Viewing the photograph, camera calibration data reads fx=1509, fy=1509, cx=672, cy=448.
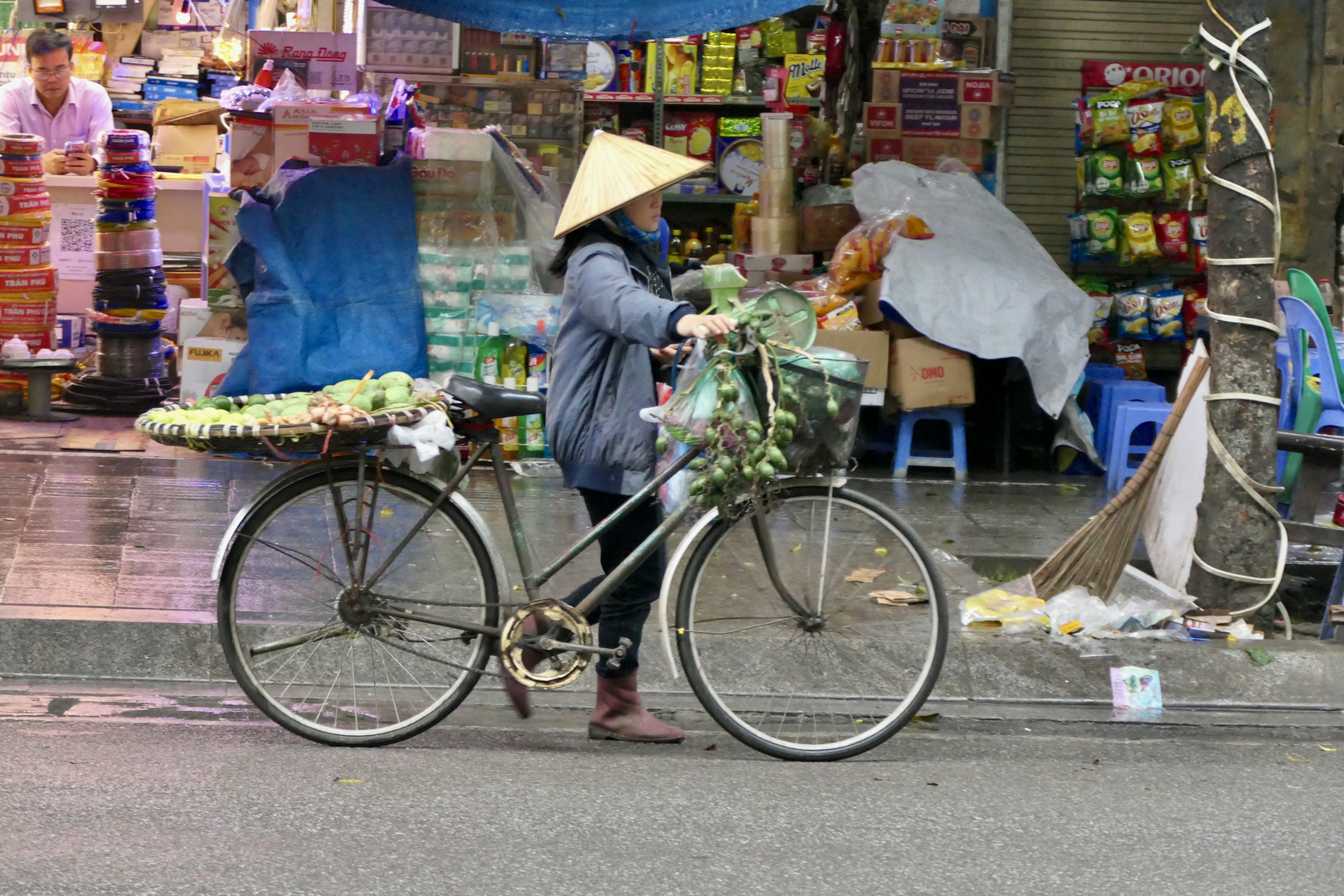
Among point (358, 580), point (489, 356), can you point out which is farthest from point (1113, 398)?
point (358, 580)

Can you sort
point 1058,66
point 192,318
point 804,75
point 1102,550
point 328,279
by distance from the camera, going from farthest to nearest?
point 804,75 → point 1058,66 → point 192,318 → point 328,279 → point 1102,550

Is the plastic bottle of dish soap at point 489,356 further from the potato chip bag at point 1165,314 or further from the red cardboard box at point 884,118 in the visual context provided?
the potato chip bag at point 1165,314

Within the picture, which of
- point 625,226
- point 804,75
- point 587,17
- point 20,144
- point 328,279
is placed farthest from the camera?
point 804,75

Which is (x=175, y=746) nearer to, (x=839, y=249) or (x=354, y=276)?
(x=354, y=276)

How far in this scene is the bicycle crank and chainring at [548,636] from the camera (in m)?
4.56

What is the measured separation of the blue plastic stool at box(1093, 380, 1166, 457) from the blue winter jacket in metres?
5.03

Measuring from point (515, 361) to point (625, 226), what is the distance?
3917 mm

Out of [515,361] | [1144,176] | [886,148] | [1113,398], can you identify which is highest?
[886,148]

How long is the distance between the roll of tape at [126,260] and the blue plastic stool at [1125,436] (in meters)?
5.99

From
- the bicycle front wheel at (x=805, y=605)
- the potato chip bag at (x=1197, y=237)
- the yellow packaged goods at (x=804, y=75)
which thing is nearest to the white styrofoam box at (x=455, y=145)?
the yellow packaged goods at (x=804, y=75)

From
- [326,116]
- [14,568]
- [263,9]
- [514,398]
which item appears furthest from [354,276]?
[263,9]

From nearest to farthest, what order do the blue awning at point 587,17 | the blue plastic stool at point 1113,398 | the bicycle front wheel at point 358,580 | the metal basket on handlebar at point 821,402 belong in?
the metal basket on handlebar at point 821,402 < the bicycle front wheel at point 358,580 < the blue awning at point 587,17 < the blue plastic stool at point 1113,398

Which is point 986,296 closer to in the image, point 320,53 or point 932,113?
point 932,113

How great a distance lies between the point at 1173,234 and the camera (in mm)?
9578
